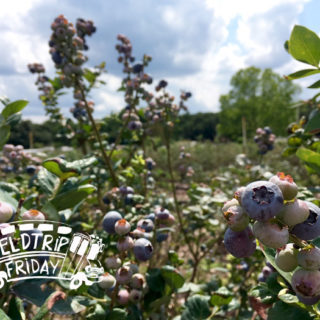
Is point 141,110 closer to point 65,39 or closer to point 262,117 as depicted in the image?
point 65,39

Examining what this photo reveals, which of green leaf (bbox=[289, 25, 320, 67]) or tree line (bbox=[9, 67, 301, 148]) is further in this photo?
tree line (bbox=[9, 67, 301, 148])

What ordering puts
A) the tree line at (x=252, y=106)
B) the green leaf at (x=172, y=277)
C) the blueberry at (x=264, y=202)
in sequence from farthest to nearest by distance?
the tree line at (x=252, y=106)
the green leaf at (x=172, y=277)
the blueberry at (x=264, y=202)

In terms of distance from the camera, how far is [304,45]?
2.19ft

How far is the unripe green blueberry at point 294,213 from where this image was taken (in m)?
0.48

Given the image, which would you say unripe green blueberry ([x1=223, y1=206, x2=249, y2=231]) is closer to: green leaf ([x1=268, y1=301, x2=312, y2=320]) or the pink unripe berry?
green leaf ([x1=268, y1=301, x2=312, y2=320])

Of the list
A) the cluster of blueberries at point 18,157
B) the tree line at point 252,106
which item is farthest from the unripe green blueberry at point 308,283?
the tree line at point 252,106

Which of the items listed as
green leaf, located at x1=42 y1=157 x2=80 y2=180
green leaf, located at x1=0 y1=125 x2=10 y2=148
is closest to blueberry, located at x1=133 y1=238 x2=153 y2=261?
green leaf, located at x1=42 y1=157 x2=80 y2=180

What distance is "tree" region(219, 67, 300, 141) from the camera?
96.2 ft

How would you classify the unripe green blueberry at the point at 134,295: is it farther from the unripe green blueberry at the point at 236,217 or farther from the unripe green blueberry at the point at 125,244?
the unripe green blueberry at the point at 236,217

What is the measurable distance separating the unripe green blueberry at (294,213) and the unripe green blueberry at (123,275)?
1.59ft

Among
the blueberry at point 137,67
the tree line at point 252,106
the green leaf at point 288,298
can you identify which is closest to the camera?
the green leaf at point 288,298

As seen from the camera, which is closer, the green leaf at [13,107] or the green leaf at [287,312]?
the green leaf at [287,312]

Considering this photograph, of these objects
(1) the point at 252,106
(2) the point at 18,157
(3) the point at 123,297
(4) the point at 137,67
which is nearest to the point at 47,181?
(3) the point at 123,297

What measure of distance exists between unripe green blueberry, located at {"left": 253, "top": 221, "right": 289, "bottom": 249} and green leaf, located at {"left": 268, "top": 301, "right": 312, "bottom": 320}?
29 cm
